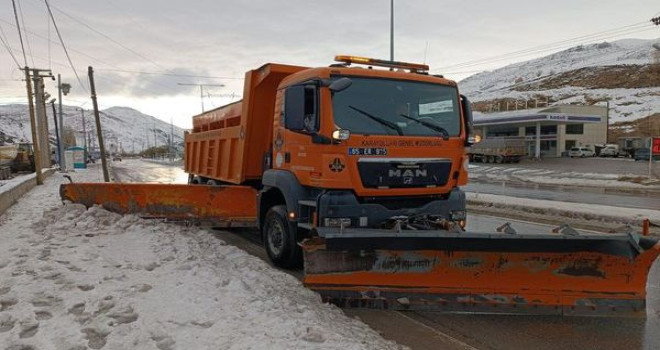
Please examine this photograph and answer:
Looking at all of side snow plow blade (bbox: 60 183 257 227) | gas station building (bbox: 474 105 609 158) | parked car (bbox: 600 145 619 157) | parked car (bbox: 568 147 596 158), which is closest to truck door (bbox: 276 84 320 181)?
side snow plow blade (bbox: 60 183 257 227)

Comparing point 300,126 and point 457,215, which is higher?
point 300,126

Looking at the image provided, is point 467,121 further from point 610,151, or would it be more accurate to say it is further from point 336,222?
point 610,151

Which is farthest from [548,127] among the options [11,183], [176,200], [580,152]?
[176,200]

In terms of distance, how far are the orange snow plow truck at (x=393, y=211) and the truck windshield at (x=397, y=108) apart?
0.05 ft

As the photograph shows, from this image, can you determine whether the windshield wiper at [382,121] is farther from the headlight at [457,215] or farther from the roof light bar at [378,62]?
the headlight at [457,215]

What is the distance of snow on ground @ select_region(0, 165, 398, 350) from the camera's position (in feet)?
13.5

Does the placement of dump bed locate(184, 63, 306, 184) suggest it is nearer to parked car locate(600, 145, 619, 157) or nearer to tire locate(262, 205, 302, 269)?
tire locate(262, 205, 302, 269)

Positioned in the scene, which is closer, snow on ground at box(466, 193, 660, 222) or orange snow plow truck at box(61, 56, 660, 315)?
orange snow plow truck at box(61, 56, 660, 315)

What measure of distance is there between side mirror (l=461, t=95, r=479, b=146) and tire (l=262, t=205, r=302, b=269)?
8.51ft

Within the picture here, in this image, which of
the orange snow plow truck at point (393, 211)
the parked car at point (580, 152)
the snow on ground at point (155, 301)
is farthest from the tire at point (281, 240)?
the parked car at point (580, 152)

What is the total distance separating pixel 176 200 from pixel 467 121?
5769mm

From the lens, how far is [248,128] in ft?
27.5

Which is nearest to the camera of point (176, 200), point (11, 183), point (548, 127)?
point (176, 200)

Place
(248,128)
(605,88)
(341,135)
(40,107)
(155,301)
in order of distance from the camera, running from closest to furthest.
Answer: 1. (155,301)
2. (341,135)
3. (248,128)
4. (40,107)
5. (605,88)
